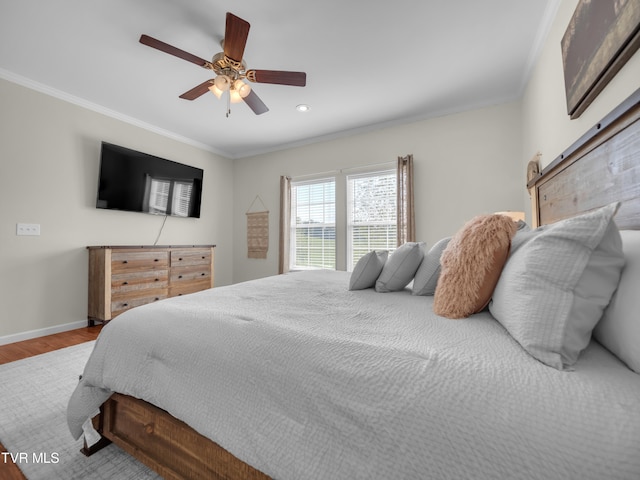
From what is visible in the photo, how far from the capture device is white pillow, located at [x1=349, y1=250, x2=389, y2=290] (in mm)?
1765

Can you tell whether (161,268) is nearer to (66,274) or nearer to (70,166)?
(66,274)

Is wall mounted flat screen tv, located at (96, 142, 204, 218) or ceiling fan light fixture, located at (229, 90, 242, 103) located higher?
ceiling fan light fixture, located at (229, 90, 242, 103)

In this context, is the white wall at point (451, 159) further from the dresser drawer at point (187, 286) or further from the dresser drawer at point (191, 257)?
the dresser drawer at point (187, 286)

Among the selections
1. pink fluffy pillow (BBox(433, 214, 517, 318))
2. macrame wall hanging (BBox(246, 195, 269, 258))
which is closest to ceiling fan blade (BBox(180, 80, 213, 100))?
pink fluffy pillow (BBox(433, 214, 517, 318))

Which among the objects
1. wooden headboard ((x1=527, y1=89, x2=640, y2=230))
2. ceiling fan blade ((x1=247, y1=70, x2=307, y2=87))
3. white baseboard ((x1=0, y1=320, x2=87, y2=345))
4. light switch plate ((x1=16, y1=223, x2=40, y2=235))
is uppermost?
ceiling fan blade ((x1=247, y1=70, x2=307, y2=87))

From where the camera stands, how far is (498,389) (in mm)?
597

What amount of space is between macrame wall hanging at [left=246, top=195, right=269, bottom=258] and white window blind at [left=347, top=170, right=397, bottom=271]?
5.02ft

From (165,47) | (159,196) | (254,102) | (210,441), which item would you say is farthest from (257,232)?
(210,441)

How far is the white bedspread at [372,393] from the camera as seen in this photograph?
1.71 ft

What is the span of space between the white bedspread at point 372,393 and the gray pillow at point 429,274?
38cm

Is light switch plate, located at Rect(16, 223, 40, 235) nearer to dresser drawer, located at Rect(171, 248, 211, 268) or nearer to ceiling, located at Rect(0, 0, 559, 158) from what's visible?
dresser drawer, located at Rect(171, 248, 211, 268)

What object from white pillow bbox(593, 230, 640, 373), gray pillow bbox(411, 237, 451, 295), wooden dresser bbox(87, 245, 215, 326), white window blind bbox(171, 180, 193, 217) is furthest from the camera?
white window blind bbox(171, 180, 193, 217)

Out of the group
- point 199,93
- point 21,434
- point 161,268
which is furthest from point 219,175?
point 21,434

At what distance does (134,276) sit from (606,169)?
162 inches
